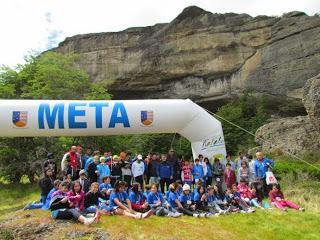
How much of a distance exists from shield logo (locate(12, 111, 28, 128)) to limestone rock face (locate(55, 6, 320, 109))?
24.1 meters

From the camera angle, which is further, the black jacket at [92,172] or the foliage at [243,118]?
the foliage at [243,118]

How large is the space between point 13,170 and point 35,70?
6714mm

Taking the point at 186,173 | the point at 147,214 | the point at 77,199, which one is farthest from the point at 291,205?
the point at 77,199

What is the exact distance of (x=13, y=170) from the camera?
19.8 meters

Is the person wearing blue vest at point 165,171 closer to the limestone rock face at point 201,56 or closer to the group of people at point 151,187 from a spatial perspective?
the group of people at point 151,187

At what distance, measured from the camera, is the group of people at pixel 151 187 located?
9164 mm

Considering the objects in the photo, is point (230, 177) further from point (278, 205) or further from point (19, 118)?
point (19, 118)

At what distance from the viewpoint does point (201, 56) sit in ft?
114

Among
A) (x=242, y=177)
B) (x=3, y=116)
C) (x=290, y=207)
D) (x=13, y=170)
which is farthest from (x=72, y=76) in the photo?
(x=290, y=207)

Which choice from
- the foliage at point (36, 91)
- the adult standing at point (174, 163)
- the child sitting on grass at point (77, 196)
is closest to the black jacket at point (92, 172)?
the child sitting on grass at point (77, 196)

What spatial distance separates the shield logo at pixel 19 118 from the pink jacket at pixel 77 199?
3.50 m

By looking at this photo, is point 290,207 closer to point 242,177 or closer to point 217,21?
point 242,177

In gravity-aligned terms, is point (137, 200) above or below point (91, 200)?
below

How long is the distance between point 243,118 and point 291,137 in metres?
11.2
